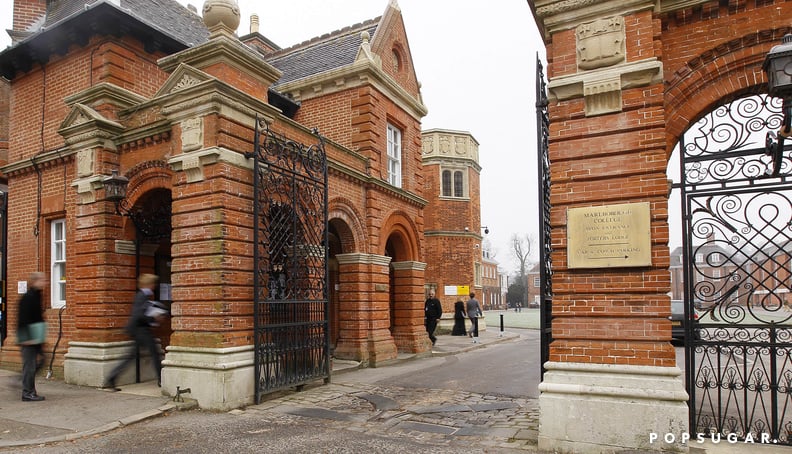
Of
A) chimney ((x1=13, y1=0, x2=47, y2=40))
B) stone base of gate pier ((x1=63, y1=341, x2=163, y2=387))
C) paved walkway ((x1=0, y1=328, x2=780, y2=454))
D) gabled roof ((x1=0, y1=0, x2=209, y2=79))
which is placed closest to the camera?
paved walkway ((x1=0, y1=328, x2=780, y2=454))

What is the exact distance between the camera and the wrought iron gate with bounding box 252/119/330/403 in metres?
9.41

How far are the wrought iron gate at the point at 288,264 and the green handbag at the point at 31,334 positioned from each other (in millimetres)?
3303

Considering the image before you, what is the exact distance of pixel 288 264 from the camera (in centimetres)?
1016

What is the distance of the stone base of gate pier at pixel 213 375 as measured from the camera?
8625mm

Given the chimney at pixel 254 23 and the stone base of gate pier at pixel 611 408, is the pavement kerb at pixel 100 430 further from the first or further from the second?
the chimney at pixel 254 23

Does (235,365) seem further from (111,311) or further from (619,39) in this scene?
(619,39)

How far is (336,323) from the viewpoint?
622 inches

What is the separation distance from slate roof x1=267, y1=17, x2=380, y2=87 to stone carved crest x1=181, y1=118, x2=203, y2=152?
656cm

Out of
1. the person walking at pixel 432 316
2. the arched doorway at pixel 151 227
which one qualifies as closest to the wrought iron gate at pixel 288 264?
the arched doorway at pixel 151 227

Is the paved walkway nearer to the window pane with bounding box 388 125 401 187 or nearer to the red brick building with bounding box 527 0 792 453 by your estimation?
the red brick building with bounding box 527 0 792 453

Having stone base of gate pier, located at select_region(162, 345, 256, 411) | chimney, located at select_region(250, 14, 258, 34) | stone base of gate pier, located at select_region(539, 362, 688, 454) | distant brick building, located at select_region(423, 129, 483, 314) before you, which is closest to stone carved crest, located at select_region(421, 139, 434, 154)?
distant brick building, located at select_region(423, 129, 483, 314)

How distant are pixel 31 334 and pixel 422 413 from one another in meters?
6.15

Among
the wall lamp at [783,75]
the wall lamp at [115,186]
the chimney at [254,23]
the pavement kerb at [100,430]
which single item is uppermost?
the chimney at [254,23]

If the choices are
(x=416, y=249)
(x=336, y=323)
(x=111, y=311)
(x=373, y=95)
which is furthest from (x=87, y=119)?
(x=416, y=249)
